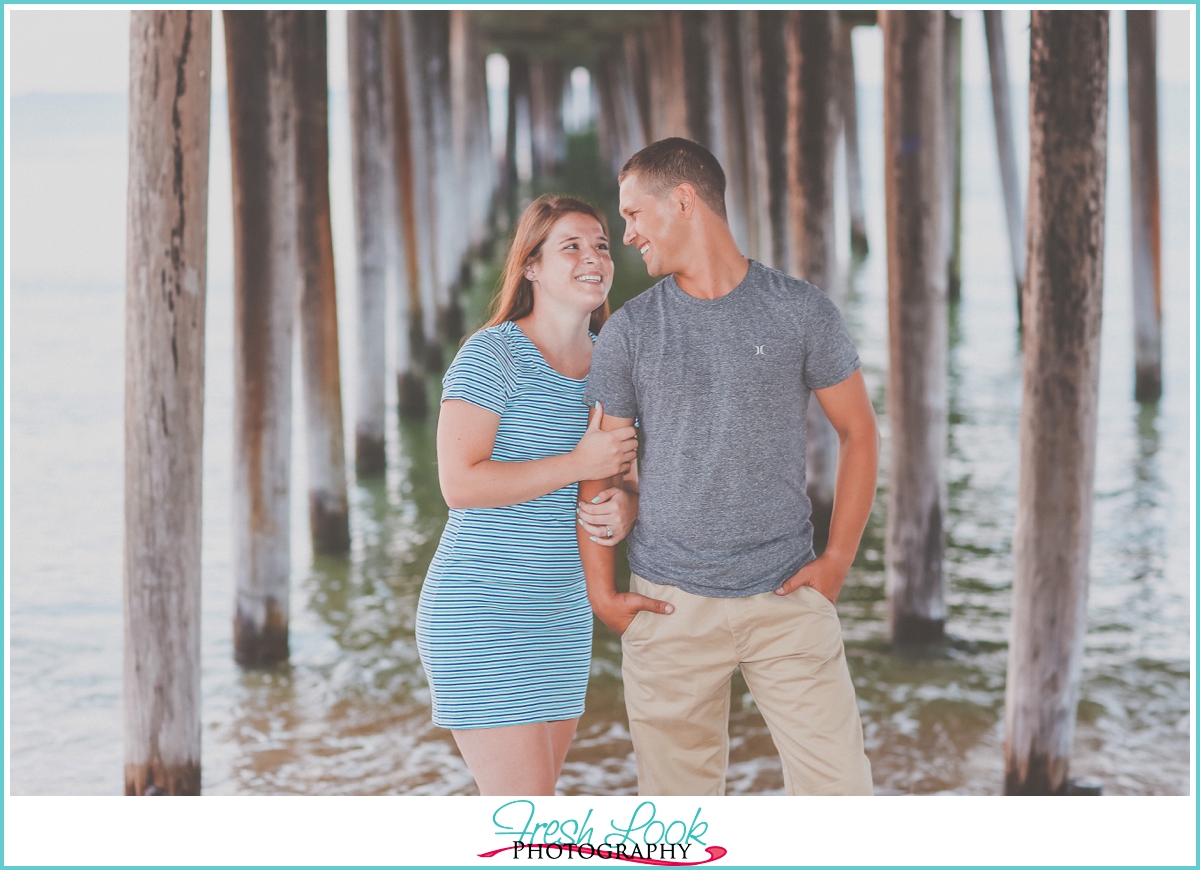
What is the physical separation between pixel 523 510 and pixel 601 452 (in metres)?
0.19

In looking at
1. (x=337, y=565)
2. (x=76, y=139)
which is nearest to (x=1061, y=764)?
(x=337, y=565)

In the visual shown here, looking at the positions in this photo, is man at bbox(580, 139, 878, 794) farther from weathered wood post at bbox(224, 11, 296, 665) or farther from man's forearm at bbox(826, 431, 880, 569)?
weathered wood post at bbox(224, 11, 296, 665)

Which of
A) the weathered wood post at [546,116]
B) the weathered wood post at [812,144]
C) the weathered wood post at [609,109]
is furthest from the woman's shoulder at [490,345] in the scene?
the weathered wood post at [546,116]

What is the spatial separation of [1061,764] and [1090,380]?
1017mm

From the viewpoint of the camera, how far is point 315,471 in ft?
18.8

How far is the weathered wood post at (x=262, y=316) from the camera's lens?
4.18 m

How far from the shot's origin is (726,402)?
1.94 meters

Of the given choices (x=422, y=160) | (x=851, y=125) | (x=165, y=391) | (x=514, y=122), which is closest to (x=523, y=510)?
(x=165, y=391)

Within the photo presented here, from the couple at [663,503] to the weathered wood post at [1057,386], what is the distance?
1.27 metres

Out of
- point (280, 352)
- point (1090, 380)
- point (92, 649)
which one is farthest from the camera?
point (92, 649)

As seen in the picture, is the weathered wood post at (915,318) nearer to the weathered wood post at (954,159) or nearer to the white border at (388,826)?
the white border at (388,826)

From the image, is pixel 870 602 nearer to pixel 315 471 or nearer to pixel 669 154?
pixel 315 471

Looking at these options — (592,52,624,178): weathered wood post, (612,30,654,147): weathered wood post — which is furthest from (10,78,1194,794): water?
(592,52,624,178): weathered wood post

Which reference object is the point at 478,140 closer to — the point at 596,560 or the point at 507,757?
the point at 596,560
